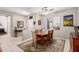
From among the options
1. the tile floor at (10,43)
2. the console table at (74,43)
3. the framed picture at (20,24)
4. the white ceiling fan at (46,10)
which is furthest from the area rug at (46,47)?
the white ceiling fan at (46,10)

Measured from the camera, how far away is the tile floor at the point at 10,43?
2.09 meters

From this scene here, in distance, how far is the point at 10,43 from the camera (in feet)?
6.93

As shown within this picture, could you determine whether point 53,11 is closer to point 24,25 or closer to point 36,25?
point 36,25

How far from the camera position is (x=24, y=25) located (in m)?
2.15

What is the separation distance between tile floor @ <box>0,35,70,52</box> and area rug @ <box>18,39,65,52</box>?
8cm

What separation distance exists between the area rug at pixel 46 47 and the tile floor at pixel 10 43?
0.26 feet

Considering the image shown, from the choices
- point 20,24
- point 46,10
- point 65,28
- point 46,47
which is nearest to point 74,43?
point 65,28

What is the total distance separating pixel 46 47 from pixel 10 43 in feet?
2.47

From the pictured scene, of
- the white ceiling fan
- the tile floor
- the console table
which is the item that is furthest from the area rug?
the white ceiling fan

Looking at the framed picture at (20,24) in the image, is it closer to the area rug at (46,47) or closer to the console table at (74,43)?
the area rug at (46,47)

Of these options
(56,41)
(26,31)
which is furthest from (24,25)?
(56,41)

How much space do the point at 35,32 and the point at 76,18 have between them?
2.87ft

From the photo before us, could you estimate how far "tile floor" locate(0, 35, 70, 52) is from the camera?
2.09 metres
